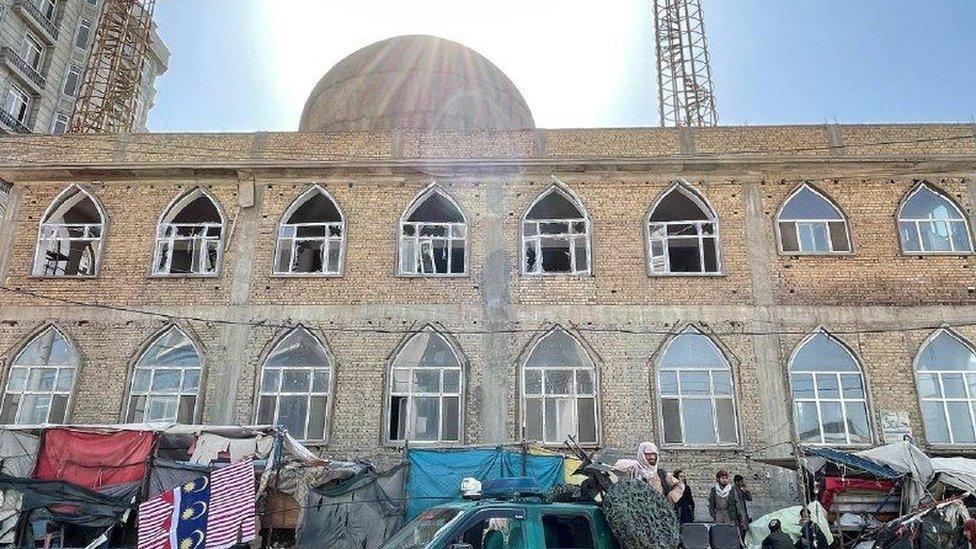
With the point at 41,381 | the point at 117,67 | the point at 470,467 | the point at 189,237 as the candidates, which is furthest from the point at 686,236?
the point at 117,67

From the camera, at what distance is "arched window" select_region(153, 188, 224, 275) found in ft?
49.5

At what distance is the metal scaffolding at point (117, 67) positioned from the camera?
84.8 feet

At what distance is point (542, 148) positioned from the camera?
15.5m

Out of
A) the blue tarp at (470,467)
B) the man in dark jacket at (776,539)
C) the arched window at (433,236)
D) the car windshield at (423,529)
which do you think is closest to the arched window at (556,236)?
the arched window at (433,236)

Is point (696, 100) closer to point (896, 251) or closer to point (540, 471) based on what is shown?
point (896, 251)

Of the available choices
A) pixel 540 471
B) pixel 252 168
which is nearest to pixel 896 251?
pixel 540 471

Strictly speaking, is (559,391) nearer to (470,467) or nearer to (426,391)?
(426,391)

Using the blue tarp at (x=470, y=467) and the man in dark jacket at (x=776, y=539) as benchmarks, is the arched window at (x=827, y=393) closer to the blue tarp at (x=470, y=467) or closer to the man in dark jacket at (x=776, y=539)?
the man in dark jacket at (x=776, y=539)

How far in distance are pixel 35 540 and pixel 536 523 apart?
806 cm

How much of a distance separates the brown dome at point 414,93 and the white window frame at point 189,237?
3.64m

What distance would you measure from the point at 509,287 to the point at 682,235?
374 centimetres

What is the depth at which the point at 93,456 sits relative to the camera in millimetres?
11148

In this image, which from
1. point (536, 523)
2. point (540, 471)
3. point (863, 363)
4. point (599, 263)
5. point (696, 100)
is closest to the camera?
point (536, 523)

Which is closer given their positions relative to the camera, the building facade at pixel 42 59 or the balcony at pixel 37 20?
the building facade at pixel 42 59
